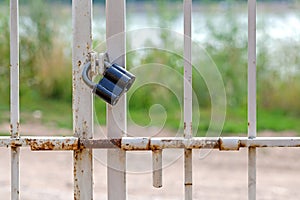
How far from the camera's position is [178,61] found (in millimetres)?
5344

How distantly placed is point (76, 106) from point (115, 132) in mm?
97

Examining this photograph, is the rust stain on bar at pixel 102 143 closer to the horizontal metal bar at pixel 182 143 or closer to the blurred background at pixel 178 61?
the horizontal metal bar at pixel 182 143

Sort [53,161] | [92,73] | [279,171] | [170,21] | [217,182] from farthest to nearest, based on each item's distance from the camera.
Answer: [170,21] → [53,161] → [279,171] → [217,182] → [92,73]

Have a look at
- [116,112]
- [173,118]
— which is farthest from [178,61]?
[116,112]

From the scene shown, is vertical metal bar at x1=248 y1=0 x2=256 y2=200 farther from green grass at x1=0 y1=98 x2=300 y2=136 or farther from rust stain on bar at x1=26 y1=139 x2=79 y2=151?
green grass at x1=0 y1=98 x2=300 y2=136

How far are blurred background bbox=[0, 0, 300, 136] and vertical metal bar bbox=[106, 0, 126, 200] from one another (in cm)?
387

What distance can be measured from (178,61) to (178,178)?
154cm

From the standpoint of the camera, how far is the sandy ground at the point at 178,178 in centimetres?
354

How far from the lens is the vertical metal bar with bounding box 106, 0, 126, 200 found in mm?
1252

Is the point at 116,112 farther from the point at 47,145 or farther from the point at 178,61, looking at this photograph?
the point at 178,61

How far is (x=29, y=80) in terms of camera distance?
245 inches

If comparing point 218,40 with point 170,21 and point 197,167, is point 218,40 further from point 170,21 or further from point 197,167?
point 197,167

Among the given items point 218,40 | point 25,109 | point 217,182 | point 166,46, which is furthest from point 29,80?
point 217,182

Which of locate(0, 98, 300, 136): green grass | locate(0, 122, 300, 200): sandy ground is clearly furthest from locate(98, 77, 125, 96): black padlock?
locate(0, 98, 300, 136): green grass
